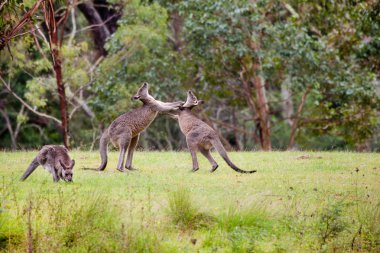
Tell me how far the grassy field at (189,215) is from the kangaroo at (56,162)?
0.51ft

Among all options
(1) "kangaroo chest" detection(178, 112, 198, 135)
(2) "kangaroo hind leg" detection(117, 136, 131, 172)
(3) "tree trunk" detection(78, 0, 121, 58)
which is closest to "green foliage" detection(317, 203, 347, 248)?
(1) "kangaroo chest" detection(178, 112, 198, 135)

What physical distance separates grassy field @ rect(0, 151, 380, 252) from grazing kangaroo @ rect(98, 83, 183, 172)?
0.80 meters

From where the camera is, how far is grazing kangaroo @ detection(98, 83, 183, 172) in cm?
1273

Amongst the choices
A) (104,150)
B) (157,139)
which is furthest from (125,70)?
(104,150)

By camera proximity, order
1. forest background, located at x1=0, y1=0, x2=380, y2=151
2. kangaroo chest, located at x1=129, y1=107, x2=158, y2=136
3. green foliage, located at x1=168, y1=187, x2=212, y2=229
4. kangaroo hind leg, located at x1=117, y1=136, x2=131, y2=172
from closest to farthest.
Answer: green foliage, located at x1=168, y1=187, x2=212, y2=229 → kangaroo hind leg, located at x1=117, y1=136, x2=131, y2=172 → kangaroo chest, located at x1=129, y1=107, x2=158, y2=136 → forest background, located at x1=0, y1=0, x2=380, y2=151

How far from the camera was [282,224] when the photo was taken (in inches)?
378

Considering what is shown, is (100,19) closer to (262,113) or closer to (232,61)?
(232,61)

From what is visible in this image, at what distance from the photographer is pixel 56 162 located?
442 inches

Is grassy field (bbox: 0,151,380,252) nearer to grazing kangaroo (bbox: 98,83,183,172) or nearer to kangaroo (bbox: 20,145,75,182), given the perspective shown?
kangaroo (bbox: 20,145,75,182)

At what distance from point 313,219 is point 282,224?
501mm

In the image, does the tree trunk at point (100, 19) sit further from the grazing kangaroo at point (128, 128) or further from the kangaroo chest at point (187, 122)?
the kangaroo chest at point (187, 122)

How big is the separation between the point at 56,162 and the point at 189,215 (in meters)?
2.85

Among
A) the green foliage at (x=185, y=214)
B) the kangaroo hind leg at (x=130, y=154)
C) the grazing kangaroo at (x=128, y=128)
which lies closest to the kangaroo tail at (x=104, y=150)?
the grazing kangaroo at (x=128, y=128)

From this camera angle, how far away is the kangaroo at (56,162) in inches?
438
